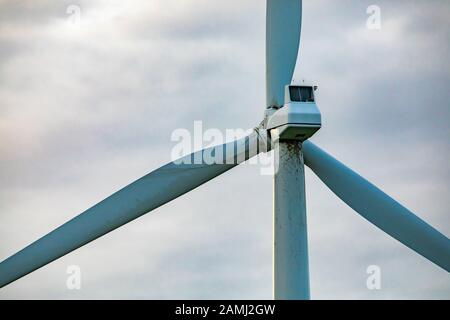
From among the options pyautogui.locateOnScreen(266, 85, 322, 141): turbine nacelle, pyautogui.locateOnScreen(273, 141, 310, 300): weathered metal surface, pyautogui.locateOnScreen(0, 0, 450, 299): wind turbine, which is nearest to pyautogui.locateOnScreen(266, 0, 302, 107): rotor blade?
pyautogui.locateOnScreen(0, 0, 450, 299): wind turbine

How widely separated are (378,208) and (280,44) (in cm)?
701

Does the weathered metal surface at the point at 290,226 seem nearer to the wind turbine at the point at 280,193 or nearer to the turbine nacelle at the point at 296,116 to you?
the wind turbine at the point at 280,193

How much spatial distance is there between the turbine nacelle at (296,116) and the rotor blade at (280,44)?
2.11 m

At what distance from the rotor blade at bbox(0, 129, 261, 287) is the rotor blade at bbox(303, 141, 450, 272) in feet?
9.55

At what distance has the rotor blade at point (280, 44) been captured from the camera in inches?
1515

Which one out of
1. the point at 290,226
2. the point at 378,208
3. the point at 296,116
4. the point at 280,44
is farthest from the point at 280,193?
the point at 280,44

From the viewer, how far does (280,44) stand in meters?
38.7

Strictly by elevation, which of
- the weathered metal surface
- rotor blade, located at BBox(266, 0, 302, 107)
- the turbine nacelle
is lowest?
the weathered metal surface

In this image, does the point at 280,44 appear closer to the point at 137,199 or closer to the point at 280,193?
the point at 280,193

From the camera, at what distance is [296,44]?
39000 millimetres

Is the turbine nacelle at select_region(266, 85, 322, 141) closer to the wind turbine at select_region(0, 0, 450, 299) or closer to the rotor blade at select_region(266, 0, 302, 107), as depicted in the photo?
the wind turbine at select_region(0, 0, 450, 299)

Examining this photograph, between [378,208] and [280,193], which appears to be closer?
[280,193]

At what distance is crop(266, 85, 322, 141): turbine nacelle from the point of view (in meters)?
34.8
